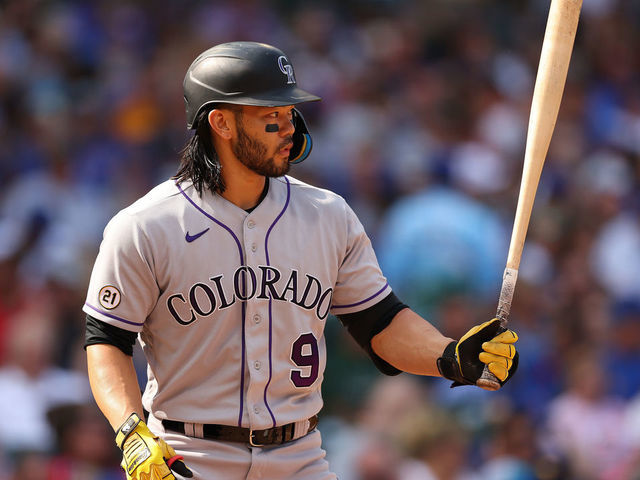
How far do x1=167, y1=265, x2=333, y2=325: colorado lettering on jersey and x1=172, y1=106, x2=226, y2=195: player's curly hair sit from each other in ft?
0.87

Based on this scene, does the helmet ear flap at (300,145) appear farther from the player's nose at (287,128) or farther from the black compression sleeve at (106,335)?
the black compression sleeve at (106,335)

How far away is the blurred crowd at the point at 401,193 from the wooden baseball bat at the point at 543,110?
2112 millimetres

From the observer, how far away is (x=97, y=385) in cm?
275

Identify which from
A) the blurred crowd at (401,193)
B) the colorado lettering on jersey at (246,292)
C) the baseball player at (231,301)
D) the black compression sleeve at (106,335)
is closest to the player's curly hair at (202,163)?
the baseball player at (231,301)

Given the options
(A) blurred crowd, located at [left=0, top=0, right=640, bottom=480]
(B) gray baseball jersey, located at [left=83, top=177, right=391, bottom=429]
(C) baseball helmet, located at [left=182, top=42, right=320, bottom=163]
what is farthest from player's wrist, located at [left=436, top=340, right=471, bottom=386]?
(A) blurred crowd, located at [left=0, top=0, right=640, bottom=480]

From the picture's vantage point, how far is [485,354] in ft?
9.36

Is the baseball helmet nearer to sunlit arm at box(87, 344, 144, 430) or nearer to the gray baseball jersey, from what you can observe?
the gray baseball jersey

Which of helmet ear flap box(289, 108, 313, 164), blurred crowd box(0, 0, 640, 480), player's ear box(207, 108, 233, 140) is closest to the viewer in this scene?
player's ear box(207, 108, 233, 140)

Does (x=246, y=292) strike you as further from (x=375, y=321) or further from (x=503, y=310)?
(x=503, y=310)

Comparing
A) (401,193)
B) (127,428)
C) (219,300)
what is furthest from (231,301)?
(401,193)

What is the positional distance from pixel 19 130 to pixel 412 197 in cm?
Answer: 332

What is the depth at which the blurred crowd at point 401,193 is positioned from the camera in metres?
5.27

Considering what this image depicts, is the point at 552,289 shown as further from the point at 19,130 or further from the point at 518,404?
the point at 19,130

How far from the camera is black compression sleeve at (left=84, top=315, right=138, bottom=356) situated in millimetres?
2799
